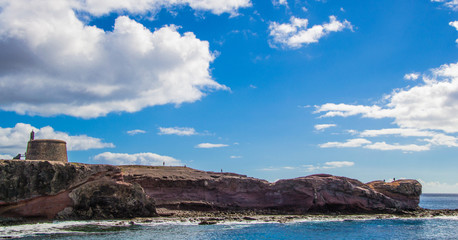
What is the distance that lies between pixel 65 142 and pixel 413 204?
47648 millimetres

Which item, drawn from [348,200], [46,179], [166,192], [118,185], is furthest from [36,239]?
[348,200]

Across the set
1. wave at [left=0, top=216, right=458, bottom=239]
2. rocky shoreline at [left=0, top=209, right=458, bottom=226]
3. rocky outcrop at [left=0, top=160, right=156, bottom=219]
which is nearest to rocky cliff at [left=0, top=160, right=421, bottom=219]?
rocky outcrop at [left=0, top=160, right=156, bottom=219]

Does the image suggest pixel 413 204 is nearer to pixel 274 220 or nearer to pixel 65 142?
pixel 274 220

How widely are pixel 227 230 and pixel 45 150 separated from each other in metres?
26.6

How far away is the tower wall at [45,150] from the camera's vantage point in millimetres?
42484

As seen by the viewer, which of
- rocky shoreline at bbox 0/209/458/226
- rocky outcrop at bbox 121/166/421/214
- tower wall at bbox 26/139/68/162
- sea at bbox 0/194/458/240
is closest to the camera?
sea at bbox 0/194/458/240

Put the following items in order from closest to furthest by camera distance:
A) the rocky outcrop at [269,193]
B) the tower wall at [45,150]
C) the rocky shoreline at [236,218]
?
the rocky shoreline at [236,218] → the rocky outcrop at [269,193] → the tower wall at [45,150]

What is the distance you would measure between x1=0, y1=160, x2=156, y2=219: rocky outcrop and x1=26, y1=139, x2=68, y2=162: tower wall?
11792 millimetres

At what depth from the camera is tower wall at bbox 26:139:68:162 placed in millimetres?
42484

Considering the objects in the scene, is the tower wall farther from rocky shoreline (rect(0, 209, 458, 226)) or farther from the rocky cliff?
rocky shoreline (rect(0, 209, 458, 226))

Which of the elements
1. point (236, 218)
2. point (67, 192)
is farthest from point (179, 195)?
point (67, 192)

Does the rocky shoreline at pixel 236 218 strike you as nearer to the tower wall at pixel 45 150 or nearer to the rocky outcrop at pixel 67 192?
the rocky outcrop at pixel 67 192

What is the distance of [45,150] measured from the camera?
141 feet

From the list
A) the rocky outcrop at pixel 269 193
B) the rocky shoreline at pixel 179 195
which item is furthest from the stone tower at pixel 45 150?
the rocky shoreline at pixel 179 195
